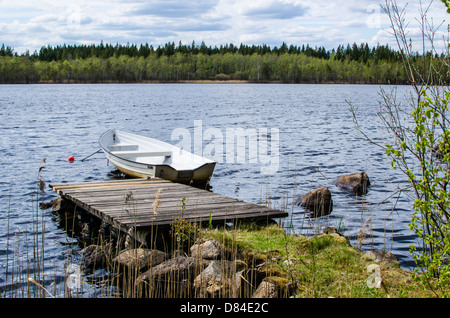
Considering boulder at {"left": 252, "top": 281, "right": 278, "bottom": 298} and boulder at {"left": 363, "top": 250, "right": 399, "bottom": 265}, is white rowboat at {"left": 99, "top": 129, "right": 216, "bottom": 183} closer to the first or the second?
boulder at {"left": 363, "top": 250, "right": 399, "bottom": 265}

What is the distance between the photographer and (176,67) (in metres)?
138

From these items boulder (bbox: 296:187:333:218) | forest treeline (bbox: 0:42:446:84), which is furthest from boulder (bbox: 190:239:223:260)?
forest treeline (bbox: 0:42:446:84)

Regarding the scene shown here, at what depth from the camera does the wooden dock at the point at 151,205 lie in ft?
28.5

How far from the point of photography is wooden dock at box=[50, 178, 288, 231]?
28.5 ft

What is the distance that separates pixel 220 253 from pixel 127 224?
195 cm

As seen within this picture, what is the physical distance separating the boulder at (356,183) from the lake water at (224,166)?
1.28ft

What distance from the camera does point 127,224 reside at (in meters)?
8.36

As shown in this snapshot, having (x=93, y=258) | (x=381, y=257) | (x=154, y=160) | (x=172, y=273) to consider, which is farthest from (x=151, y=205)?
(x=154, y=160)

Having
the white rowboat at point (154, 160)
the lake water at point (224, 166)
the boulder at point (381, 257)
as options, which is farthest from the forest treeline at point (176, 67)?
the boulder at point (381, 257)

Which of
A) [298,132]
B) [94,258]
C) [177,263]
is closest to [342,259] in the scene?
[177,263]

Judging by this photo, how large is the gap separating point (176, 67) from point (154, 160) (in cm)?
12466
